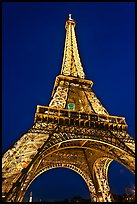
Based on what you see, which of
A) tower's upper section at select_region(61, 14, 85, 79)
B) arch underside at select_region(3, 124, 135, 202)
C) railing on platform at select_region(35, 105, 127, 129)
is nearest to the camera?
arch underside at select_region(3, 124, 135, 202)

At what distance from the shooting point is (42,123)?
36.4ft

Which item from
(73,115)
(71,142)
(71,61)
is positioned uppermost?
(71,61)

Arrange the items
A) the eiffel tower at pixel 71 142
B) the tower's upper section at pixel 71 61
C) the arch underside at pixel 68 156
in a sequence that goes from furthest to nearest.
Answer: the tower's upper section at pixel 71 61
the eiffel tower at pixel 71 142
the arch underside at pixel 68 156

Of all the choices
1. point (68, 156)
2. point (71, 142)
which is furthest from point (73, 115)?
point (68, 156)

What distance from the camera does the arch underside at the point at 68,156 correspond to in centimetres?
755

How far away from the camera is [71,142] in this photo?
43.2 ft

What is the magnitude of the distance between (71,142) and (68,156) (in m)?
2.84

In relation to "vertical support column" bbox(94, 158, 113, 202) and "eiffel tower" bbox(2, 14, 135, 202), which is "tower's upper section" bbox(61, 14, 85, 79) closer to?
"eiffel tower" bbox(2, 14, 135, 202)

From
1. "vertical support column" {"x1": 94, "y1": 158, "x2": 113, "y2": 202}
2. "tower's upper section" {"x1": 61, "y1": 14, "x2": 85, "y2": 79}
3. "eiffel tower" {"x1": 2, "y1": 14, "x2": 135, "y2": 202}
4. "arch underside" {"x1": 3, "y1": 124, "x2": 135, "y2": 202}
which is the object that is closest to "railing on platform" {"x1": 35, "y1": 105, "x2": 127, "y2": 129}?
"eiffel tower" {"x1": 2, "y1": 14, "x2": 135, "y2": 202}

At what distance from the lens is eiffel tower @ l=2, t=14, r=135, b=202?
8.23 metres

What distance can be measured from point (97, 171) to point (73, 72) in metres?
9.04

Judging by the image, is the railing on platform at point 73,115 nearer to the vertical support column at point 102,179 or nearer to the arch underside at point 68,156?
the arch underside at point 68,156

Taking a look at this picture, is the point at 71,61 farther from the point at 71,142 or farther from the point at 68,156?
the point at 71,142

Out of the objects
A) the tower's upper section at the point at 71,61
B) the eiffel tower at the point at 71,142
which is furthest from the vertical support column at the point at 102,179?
the tower's upper section at the point at 71,61
